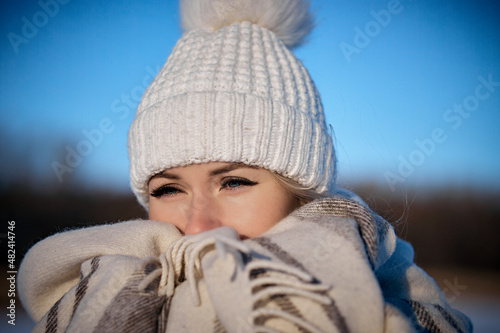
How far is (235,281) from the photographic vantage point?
694 mm

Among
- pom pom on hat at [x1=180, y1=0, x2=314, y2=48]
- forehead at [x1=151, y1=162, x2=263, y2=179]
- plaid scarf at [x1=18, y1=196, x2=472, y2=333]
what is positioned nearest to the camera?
plaid scarf at [x1=18, y1=196, x2=472, y2=333]

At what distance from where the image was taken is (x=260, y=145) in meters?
1.26

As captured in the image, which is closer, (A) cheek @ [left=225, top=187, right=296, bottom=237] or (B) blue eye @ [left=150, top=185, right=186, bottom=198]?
(A) cheek @ [left=225, top=187, right=296, bottom=237]

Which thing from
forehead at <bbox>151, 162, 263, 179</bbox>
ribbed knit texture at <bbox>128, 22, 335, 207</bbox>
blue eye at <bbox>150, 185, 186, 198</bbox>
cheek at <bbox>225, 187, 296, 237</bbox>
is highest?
ribbed knit texture at <bbox>128, 22, 335, 207</bbox>

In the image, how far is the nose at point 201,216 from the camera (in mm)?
1125

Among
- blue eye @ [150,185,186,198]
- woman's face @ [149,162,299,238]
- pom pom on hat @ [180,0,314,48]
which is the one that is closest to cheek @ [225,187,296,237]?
woman's face @ [149,162,299,238]

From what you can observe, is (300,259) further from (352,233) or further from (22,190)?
(22,190)

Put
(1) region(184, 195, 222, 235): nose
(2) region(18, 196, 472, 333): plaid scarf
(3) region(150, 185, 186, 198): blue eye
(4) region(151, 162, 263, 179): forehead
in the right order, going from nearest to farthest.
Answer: (2) region(18, 196, 472, 333): plaid scarf < (1) region(184, 195, 222, 235): nose < (4) region(151, 162, 263, 179): forehead < (3) region(150, 185, 186, 198): blue eye

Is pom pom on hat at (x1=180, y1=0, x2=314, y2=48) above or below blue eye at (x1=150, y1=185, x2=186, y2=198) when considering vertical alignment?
above

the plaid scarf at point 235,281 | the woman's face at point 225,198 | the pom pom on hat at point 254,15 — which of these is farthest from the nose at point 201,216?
the pom pom on hat at point 254,15

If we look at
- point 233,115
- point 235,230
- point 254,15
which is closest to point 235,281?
point 235,230

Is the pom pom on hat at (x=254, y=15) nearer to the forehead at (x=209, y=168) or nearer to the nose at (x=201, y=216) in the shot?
the forehead at (x=209, y=168)

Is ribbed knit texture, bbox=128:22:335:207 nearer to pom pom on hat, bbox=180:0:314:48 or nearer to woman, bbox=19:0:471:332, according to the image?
woman, bbox=19:0:471:332

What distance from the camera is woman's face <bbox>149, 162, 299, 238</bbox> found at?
1196 millimetres
